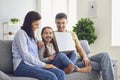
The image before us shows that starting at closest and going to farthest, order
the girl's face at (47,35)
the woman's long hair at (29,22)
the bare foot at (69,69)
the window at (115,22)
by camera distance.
A: the woman's long hair at (29,22) → the bare foot at (69,69) → the girl's face at (47,35) → the window at (115,22)

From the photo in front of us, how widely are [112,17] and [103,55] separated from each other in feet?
7.27

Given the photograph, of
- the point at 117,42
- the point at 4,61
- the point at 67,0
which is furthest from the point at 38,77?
the point at 67,0

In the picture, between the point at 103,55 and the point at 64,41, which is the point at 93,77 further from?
the point at 64,41

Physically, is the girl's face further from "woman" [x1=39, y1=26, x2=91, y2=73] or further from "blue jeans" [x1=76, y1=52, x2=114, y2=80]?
"blue jeans" [x1=76, y1=52, x2=114, y2=80]

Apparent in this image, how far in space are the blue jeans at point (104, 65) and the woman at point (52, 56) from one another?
14 centimetres

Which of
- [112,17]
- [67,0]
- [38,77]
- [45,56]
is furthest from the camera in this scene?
[67,0]

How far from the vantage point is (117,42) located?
503 centimetres

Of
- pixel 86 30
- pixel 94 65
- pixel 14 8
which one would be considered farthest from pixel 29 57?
pixel 14 8

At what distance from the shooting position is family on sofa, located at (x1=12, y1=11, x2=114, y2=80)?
2363 millimetres

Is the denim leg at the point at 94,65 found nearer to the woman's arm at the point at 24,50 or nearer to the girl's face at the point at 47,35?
the girl's face at the point at 47,35

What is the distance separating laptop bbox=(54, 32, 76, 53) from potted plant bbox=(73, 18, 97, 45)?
2.04 metres

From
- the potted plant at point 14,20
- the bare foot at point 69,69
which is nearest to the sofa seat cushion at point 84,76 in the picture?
the bare foot at point 69,69

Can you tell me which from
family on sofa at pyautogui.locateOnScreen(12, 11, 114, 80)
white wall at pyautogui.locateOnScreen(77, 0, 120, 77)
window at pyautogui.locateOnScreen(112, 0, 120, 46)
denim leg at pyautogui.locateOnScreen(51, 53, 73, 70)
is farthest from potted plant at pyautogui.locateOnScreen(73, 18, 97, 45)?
denim leg at pyautogui.locateOnScreen(51, 53, 73, 70)

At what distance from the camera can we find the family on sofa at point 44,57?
7.75ft
